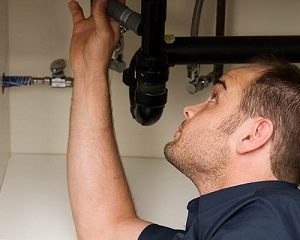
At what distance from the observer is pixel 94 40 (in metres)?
1.16

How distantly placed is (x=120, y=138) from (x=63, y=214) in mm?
364

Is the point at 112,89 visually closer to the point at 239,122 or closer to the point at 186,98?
the point at 186,98

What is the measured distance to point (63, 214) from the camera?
1339 mm

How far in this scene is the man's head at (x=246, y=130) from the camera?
93 centimetres

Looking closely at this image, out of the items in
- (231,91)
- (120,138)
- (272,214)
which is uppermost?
(231,91)

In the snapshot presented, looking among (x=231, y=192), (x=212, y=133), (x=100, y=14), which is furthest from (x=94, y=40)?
(x=231, y=192)

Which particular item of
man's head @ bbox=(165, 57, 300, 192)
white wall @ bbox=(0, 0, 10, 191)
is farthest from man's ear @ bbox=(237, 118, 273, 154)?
white wall @ bbox=(0, 0, 10, 191)

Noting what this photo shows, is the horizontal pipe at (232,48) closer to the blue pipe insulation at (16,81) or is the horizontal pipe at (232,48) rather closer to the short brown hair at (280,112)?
the short brown hair at (280,112)

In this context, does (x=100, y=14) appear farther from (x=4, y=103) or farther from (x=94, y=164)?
(x=4, y=103)

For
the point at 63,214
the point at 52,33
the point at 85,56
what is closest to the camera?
the point at 85,56

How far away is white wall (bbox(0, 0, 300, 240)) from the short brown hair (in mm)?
437

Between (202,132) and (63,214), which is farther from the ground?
(202,132)

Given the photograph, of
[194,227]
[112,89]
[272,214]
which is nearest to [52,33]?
[112,89]

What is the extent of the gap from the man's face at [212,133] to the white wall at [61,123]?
1.15ft
